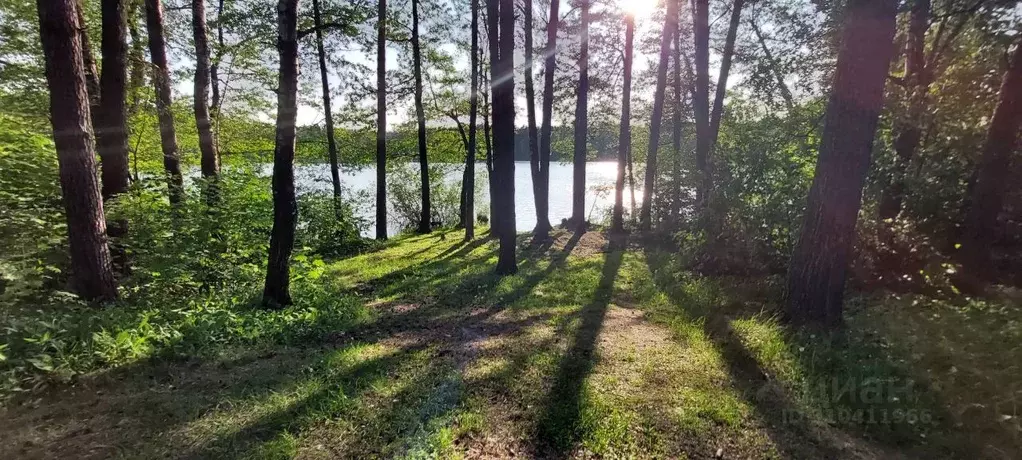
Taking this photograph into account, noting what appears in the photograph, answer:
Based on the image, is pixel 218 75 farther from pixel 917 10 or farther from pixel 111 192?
pixel 917 10

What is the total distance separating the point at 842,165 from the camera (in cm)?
452

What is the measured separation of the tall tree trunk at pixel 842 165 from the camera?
4312 millimetres

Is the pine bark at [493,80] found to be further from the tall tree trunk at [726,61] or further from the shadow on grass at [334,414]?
the tall tree trunk at [726,61]

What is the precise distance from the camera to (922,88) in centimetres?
668

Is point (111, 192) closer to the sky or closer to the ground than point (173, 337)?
closer to the sky

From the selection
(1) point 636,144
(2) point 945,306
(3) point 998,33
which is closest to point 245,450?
(2) point 945,306

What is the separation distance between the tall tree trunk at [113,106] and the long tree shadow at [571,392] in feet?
21.5

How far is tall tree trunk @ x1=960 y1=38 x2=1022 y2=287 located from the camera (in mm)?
5141

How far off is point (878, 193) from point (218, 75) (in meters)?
16.4

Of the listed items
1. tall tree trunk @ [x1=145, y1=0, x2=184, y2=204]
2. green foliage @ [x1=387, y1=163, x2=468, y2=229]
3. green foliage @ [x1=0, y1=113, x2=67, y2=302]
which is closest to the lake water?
green foliage @ [x1=387, y1=163, x2=468, y2=229]

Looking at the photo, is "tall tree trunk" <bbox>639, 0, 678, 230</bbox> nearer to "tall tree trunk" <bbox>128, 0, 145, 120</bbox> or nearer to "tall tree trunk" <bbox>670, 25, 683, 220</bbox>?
"tall tree trunk" <bbox>670, 25, 683, 220</bbox>

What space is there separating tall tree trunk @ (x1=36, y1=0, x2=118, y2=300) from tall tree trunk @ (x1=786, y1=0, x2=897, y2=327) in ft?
26.2

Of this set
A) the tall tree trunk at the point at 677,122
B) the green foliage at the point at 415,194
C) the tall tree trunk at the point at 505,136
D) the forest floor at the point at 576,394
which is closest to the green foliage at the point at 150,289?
the forest floor at the point at 576,394

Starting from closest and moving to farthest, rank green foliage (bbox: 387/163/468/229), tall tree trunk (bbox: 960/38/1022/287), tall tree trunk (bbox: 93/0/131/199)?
tall tree trunk (bbox: 960/38/1022/287), tall tree trunk (bbox: 93/0/131/199), green foliage (bbox: 387/163/468/229)
